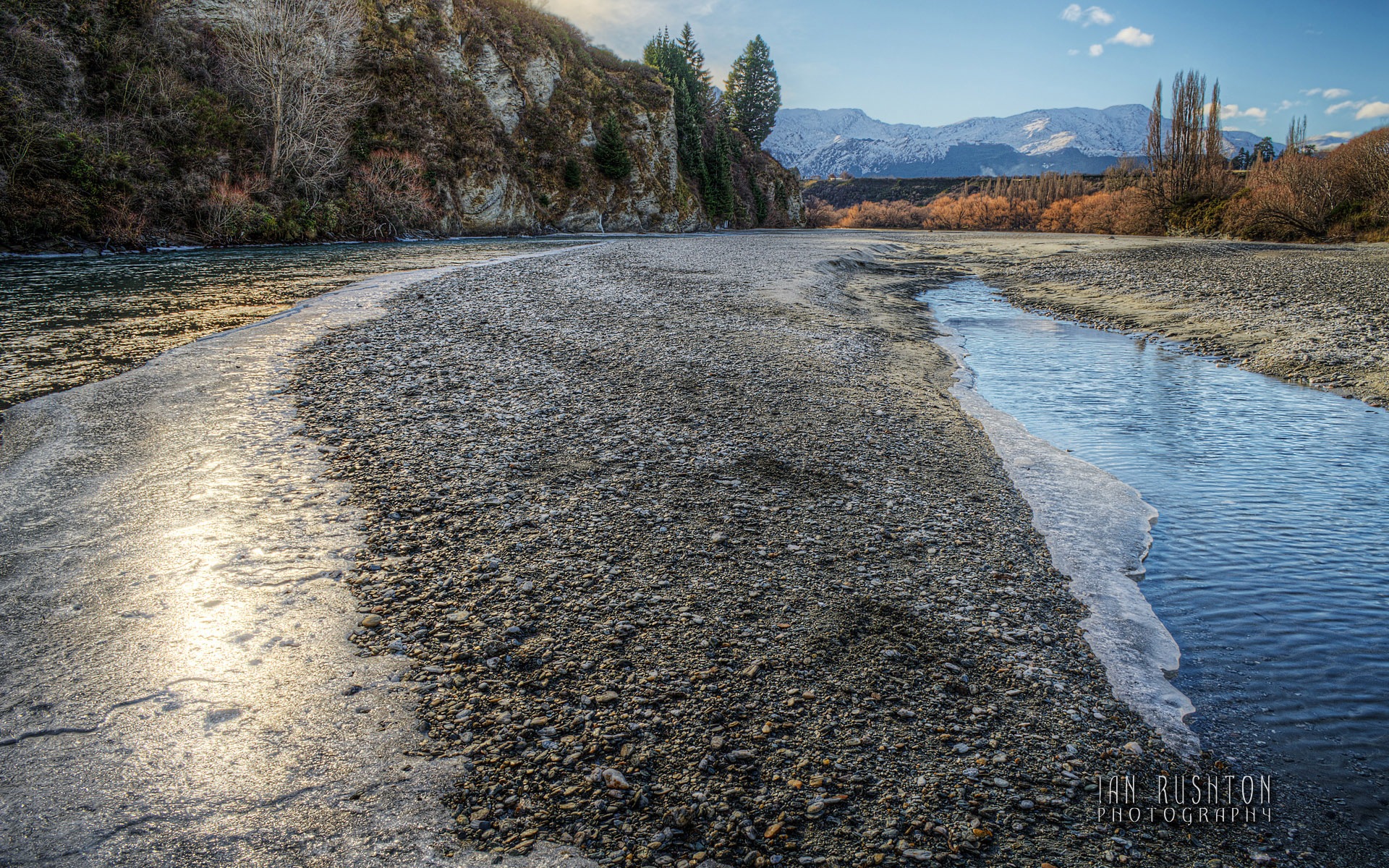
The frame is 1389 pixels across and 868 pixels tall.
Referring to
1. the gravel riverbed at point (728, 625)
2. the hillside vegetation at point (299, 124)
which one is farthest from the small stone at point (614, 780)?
the hillside vegetation at point (299, 124)

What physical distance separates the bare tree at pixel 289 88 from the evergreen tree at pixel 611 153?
21.6 metres

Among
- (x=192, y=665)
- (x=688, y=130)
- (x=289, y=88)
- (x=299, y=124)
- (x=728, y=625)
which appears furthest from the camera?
(x=688, y=130)

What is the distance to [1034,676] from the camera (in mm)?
3295

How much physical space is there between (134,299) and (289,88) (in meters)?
21.8

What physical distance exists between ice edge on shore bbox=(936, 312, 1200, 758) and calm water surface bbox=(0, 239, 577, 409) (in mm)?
9253

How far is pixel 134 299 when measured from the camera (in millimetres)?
12445

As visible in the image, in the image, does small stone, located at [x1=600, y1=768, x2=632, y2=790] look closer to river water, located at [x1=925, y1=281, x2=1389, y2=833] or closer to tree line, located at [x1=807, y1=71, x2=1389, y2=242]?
river water, located at [x1=925, y1=281, x2=1389, y2=833]

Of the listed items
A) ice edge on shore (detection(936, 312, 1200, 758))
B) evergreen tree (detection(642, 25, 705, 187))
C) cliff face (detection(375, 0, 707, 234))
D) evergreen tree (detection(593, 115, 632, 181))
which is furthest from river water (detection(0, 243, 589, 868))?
evergreen tree (detection(642, 25, 705, 187))

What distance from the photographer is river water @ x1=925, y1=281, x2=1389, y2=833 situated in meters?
3.06

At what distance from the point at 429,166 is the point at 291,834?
3981cm

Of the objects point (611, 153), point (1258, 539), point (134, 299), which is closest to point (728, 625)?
point (1258, 539)

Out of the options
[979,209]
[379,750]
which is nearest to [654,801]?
[379,750]

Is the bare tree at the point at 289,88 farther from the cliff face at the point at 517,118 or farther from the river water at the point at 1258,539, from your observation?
the river water at the point at 1258,539

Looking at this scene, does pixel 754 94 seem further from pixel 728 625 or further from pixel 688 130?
pixel 728 625
